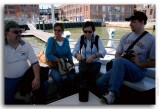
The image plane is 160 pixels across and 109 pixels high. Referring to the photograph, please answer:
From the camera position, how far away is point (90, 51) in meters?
2.22

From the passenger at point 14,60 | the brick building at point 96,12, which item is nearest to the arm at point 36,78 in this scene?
the passenger at point 14,60

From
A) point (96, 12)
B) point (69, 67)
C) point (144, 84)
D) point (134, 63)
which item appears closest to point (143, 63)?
point (134, 63)

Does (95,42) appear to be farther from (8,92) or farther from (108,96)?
(8,92)

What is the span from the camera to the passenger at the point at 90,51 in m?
2.07

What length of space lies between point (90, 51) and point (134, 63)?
0.84m

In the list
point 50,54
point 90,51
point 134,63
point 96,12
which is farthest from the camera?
point 96,12

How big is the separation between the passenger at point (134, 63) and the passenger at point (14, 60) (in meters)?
1.02

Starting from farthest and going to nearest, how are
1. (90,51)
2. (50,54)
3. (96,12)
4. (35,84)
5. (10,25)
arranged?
(96,12) < (90,51) < (50,54) < (35,84) < (10,25)

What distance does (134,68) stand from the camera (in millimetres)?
1598

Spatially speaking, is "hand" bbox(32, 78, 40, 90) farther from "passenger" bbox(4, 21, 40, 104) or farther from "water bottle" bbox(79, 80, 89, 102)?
"water bottle" bbox(79, 80, 89, 102)

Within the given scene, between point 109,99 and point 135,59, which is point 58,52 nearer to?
point 109,99

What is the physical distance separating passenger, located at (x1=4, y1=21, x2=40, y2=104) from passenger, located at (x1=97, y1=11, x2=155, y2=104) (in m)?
1.02

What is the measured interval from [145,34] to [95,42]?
0.85 meters

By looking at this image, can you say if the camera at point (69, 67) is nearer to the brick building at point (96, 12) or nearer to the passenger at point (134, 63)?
the passenger at point (134, 63)
